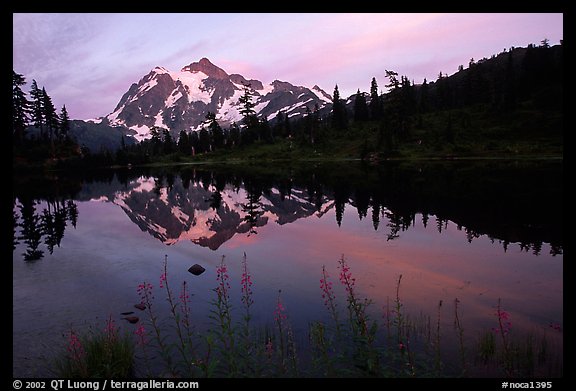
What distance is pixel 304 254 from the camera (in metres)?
21.2

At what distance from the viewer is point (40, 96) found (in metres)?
128

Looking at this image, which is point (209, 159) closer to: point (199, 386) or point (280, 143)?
point (280, 143)

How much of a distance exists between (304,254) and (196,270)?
21.3ft

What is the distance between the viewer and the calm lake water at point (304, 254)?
507 inches

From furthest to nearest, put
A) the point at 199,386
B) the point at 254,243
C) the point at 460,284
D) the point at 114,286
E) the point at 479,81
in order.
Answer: the point at 479,81 → the point at 254,243 → the point at 114,286 → the point at 460,284 → the point at 199,386

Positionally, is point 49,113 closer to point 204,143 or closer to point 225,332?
point 204,143

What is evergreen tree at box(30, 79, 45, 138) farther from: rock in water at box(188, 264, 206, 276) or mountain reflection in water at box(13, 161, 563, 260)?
rock in water at box(188, 264, 206, 276)

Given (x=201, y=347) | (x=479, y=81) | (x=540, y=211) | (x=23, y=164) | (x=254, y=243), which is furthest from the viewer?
(x=479, y=81)

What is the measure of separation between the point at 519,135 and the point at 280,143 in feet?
303

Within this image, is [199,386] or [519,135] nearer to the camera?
[199,386]

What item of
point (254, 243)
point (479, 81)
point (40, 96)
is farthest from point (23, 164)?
point (479, 81)

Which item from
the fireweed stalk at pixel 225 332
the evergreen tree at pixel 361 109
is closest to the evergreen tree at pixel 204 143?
the evergreen tree at pixel 361 109

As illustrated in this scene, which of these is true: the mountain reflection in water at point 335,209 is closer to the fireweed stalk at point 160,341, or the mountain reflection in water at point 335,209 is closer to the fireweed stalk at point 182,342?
the fireweed stalk at point 160,341

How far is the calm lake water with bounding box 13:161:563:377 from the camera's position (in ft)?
42.2
